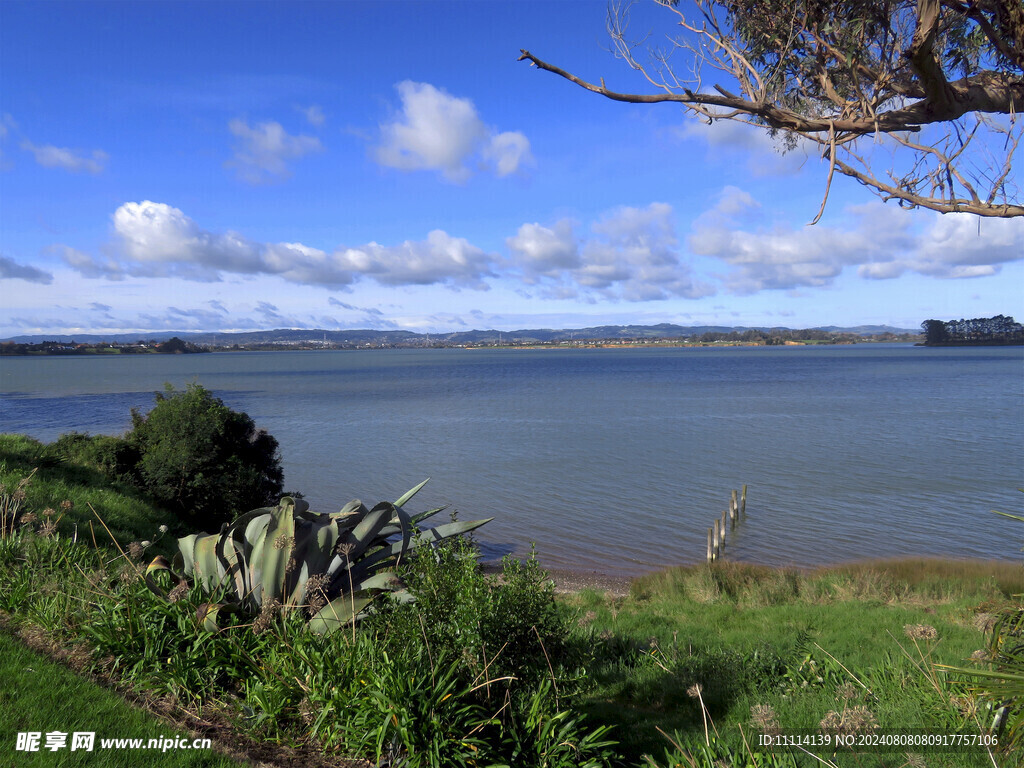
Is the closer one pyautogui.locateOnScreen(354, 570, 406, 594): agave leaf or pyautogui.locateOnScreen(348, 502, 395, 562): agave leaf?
pyautogui.locateOnScreen(354, 570, 406, 594): agave leaf

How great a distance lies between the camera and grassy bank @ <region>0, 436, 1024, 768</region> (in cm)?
412

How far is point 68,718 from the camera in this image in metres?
4.24

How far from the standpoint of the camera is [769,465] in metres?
30.9

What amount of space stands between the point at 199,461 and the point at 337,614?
10887 millimetres

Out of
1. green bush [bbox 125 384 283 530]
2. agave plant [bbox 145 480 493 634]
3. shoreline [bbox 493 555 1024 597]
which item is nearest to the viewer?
agave plant [bbox 145 480 493 634]

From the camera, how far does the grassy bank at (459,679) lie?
4.12 m

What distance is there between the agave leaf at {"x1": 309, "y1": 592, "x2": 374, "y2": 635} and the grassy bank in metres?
0.15

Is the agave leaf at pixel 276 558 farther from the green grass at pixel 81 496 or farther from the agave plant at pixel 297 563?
Result: the green grass at pixel 81 496

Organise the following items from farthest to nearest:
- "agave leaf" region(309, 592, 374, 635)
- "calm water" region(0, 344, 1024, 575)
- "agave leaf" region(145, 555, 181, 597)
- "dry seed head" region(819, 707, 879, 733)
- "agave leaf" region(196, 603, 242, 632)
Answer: "calm water" region(0, 344, 1024, 575)
"agave leaf" region(145, 555, 181, 597)
"agave leaf" region(309, 592, 374, 635)
"agave leaf" region(196, 603, 242, 632)
"dry seed head" region(819, 707, 879, 733)

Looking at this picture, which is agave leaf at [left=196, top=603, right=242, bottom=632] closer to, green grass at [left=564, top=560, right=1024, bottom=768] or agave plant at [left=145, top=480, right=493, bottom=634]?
agave plant at [left=145, top=480, right=493, bottom=634]

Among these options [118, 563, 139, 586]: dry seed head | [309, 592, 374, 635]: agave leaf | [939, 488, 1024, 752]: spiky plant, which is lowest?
[309, 592, 374, 635]: agave leaf

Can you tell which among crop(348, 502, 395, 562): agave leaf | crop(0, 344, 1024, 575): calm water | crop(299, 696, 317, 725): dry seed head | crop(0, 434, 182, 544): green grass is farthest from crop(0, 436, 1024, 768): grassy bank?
crop(0, 344, 1024, 575): calm water

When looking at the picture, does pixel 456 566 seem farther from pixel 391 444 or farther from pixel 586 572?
pixel 391 444

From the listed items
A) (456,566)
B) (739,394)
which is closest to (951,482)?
(456,566)
